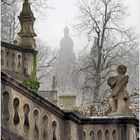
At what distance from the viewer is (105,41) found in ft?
120

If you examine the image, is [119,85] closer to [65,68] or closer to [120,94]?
[120,94]

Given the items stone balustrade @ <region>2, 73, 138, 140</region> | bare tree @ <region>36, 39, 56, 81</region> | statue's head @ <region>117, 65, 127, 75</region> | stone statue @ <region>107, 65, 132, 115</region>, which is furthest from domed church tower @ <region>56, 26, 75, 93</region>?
stone balustrade @ <region>2, 73, 138, 140</region>

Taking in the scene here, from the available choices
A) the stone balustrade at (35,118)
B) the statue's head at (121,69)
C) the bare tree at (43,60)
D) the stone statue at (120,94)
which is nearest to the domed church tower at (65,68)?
the bare tree at (43,60)

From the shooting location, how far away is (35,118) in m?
7.90

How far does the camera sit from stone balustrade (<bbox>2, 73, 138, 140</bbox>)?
7.52 meters

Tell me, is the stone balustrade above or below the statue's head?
below

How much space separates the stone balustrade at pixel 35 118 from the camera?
296 inches

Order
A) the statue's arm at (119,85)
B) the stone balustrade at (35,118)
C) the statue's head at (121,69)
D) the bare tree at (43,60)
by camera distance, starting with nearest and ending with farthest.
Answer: the stone balustrade at (35,118)
the statue's arm at (119,85)
the statue's head at (121,69)
the bare tree at (43,60)

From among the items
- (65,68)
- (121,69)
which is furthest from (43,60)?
(121,69)

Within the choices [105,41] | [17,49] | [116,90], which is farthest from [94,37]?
[116,90]

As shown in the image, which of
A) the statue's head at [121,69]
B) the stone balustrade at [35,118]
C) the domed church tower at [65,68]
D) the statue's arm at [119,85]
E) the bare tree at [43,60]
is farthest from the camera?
the domed church tower at [65,68]

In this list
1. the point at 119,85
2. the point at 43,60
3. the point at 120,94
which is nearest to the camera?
the point at 119,85

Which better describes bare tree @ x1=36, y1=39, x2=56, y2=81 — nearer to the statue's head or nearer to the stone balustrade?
the statue's head

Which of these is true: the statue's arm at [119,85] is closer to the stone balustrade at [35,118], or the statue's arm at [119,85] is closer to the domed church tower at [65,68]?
the stone balustrade at [35,118]
